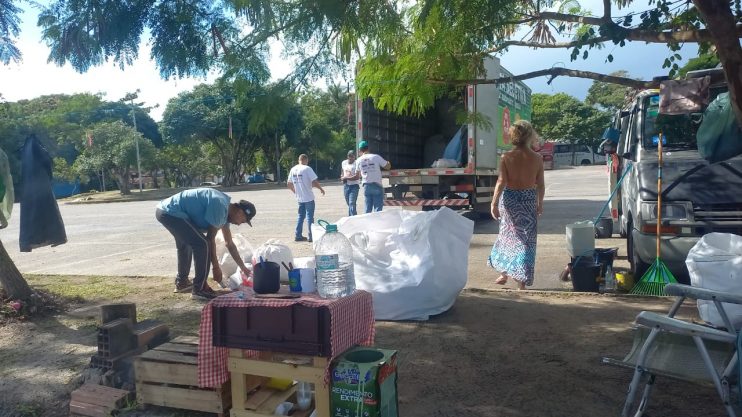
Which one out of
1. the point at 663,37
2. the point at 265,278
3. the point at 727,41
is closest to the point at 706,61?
the point at 663,37

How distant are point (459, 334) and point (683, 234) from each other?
2.56 metres

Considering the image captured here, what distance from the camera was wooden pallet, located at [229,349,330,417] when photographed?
9.70 ft

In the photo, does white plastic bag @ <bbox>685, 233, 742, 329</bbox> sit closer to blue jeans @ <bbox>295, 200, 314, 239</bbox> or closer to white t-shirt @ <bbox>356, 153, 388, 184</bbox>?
white t-shirt @ <bbox>356, 153, 388, 184</bbox>

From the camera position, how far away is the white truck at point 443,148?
11.1 meters

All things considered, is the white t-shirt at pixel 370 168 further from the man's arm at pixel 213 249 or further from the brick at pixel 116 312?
the brick at pixel 116 312

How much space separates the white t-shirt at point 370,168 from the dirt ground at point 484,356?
187 inches

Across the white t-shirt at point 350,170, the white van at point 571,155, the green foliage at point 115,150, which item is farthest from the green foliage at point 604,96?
the white t-shirt at point 350,170

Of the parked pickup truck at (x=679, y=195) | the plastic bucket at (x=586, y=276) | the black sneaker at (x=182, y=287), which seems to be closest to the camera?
the parked pickup truck at (x=679, y=195)

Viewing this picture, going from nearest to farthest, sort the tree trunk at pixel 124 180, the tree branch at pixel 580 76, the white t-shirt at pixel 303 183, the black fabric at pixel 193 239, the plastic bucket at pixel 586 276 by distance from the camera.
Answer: the tree branch at pixel 580 76
the black fabric at pixel 193 239
the plastic bucket at pixel 586 276
the white t-shirt at pixel 303 183
the tree trunk at pixel 124 180

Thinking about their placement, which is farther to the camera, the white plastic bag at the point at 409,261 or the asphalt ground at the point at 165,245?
the asphalt ground at the point at 165,245

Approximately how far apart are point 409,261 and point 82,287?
459 centimetres

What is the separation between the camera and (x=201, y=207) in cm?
579

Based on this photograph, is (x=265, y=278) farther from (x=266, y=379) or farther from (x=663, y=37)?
(x=663, y=37)

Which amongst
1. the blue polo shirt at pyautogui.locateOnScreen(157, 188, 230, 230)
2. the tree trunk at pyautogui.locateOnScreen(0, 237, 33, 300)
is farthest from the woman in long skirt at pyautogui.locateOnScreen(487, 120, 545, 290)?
the tree trunk at pyautogui.locateOnScreen(0, 237, 33, 300)
